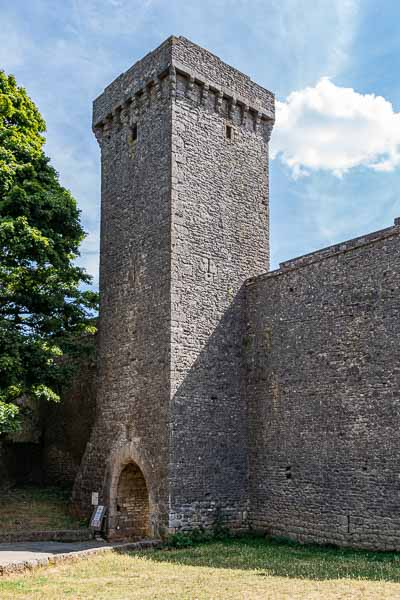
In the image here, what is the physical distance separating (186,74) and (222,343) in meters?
7.20

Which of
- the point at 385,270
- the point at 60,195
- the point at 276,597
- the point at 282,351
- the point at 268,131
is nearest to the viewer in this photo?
the point at 276,597

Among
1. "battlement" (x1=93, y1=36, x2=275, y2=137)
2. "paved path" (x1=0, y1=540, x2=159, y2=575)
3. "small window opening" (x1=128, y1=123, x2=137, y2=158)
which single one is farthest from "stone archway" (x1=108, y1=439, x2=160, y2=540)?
"battlement" (x1=93, y1=36, x2=275, y2=137)

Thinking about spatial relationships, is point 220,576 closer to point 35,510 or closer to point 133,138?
point 35,510

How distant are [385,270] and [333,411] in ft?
10.9

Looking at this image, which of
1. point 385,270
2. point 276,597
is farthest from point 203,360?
point 276,597

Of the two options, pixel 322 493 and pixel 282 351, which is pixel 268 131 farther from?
pixel 322 493

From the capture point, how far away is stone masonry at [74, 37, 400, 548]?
13758 millimetres

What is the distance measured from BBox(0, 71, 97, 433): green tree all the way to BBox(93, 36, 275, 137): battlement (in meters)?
2.47

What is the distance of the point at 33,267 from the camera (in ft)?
55.9

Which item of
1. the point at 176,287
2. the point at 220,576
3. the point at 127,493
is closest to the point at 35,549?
the point at 127,493

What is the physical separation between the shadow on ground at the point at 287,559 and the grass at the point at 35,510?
4041 millimetres

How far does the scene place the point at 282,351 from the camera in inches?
623

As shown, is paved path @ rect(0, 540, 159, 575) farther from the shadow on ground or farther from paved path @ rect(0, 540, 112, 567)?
the shadow on ground

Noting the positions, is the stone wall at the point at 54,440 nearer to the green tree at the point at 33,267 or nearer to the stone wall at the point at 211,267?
the green tree at the point at 33,267
